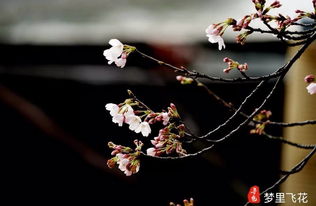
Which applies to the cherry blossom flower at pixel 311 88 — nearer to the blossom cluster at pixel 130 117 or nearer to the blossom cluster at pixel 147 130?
the blossom cluster at pixel 147 130

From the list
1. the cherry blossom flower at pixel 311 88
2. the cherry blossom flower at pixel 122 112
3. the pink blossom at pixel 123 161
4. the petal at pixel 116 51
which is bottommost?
the pink blossom at pixel 123 161

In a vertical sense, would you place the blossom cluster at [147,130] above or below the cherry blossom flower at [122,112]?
below

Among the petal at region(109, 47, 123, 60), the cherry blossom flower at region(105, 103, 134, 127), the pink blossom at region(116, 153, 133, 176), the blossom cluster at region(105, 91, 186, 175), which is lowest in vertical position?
the pink blossom at region(116, 153, 133, 176)

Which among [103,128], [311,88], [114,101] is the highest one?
[114,101]

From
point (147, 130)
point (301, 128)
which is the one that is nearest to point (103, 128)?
point (301, 128)

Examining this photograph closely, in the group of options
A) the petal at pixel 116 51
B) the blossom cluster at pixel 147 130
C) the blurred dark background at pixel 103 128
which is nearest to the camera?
the blossom cluster at pixel 147 130

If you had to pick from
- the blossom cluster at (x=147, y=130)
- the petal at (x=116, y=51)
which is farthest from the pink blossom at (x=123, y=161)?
the petal at (x=116, y=51)

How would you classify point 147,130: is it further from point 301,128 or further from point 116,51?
point 301,128

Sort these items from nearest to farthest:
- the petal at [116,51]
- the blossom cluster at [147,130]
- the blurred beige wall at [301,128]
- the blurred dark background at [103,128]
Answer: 1. the blossom cluster at [147,130]
2. the petal at [116,51]
3. the blurred beige wall at [301,128]
4. the blurred dark background at [103,128]

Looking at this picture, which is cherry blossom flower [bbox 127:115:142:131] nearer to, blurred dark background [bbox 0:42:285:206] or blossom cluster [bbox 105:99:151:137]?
blossom cluster [bbox 105:99:151:137]

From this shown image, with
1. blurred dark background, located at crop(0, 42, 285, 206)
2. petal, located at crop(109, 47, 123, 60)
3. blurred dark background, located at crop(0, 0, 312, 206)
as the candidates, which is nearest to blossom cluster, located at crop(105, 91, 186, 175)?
petal, located at crop(109, 47, 123, 60)

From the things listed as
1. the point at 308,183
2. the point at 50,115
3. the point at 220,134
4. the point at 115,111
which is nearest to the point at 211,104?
the point at 220,134
